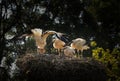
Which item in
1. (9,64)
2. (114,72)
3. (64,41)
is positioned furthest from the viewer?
(9,64)

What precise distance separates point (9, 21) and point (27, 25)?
801 millimetres

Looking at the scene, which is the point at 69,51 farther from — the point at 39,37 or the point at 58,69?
the point at 58,69

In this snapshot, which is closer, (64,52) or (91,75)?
(91,75)

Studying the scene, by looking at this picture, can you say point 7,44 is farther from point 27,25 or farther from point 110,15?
point 110,15

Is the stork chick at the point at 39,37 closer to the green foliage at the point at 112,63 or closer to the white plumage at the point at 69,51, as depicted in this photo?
the white plumage at the point at 69,51

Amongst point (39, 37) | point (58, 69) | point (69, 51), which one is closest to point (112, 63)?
point (69, 51)

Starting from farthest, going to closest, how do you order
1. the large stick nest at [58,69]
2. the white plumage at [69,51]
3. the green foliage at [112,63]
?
the green foliage at [112,63]
the white plumage at [69,51]
the large stick nest at [58,69]

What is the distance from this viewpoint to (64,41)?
30.6 ft

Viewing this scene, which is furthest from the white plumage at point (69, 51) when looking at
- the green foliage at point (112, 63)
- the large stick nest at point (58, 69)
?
the green foliage at point (112, 63)

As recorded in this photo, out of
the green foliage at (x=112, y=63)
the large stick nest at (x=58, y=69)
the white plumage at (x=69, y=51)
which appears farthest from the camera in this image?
the green foliage at (x=112, y=63)

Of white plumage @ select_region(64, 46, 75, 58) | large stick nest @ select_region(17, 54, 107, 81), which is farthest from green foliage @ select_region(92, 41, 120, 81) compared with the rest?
large stick nest @ select_region(17, 54, 107, 81)

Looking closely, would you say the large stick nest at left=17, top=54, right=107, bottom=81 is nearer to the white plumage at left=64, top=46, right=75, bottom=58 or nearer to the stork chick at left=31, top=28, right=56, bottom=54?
the white plumage at left=64, top=46, right=75, bottom=58

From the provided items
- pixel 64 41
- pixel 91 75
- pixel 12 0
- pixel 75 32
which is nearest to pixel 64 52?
pixel 64 41

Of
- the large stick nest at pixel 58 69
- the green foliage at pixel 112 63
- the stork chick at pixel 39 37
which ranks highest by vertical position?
the stork chick at pixel 39 37
